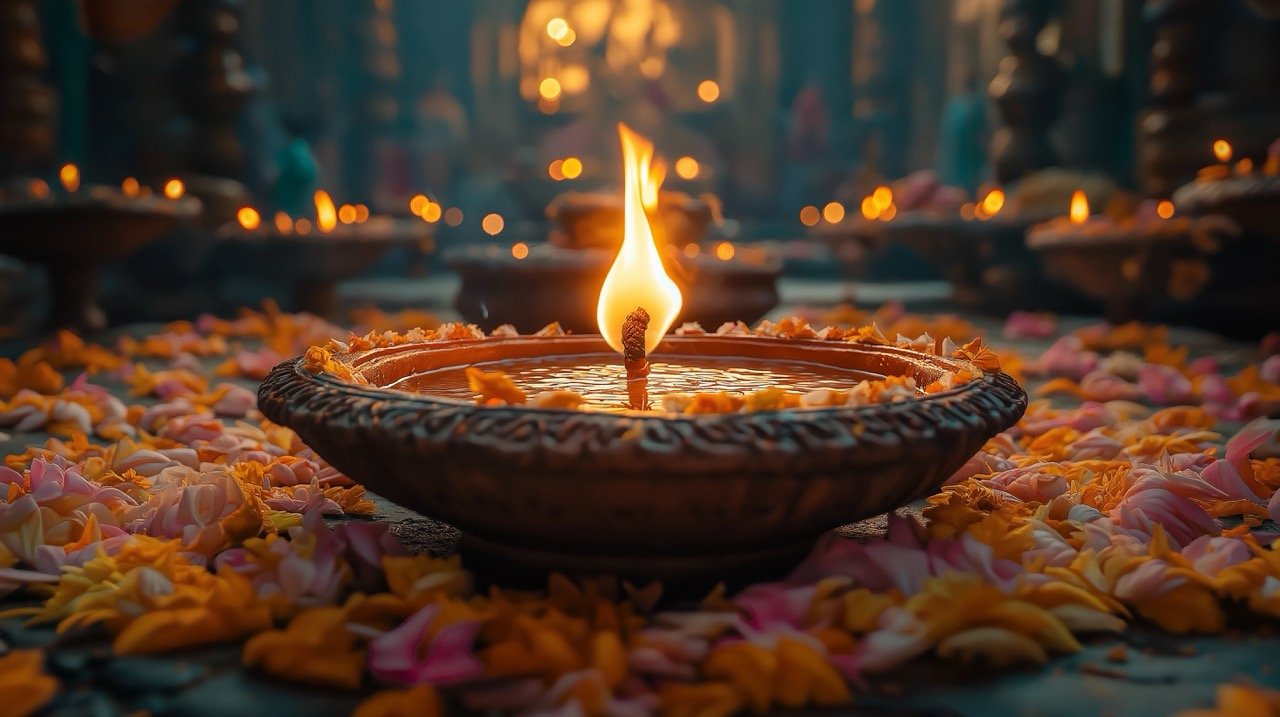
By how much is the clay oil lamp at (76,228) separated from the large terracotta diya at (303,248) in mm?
697

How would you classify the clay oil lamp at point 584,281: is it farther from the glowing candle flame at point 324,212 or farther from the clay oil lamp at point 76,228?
the glowing candle flame at point 324,212

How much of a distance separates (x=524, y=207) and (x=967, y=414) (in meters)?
9.71

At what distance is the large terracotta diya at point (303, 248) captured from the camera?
5172 mm

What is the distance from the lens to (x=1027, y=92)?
620cm

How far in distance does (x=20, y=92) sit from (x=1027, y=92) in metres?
5.46

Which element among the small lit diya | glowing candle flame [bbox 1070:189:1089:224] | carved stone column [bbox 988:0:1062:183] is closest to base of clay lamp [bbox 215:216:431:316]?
the small lit diya

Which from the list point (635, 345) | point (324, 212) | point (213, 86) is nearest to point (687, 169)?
point (213, 86)

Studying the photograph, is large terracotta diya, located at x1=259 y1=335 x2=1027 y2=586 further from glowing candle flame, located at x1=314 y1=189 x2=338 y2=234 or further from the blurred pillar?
the blurred pillar

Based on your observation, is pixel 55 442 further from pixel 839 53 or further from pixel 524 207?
pixel 839 53

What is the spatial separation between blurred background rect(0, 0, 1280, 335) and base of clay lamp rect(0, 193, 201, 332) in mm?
13

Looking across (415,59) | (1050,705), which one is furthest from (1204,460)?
(415,59)

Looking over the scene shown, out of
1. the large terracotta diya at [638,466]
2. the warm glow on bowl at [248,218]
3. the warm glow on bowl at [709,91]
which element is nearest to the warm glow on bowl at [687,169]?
the warm glow on bowl at [709,91]

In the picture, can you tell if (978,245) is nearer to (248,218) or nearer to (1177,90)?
(1177,90)

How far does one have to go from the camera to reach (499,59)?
495 inches
